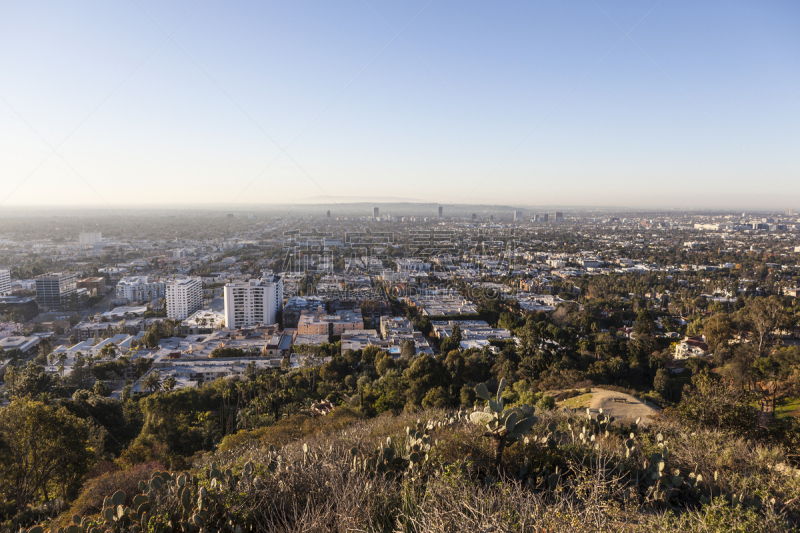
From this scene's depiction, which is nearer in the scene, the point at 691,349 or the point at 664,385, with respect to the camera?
the point at 664,385

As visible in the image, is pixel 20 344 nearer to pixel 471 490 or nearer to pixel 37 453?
pixel 37 453

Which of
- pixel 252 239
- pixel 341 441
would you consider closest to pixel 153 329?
pixel 341 441

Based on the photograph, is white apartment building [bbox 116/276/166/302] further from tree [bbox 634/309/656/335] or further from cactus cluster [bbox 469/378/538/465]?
cactus cluster [bbox 469/378/538/465]

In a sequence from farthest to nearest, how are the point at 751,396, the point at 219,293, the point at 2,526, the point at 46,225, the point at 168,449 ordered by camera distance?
1. the point at 46,225
2. the point at 219,293
3. the point at 168,449
4. the point at 751,396
5. the point at 2,526

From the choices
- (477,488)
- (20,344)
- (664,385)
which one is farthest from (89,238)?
(477,488)

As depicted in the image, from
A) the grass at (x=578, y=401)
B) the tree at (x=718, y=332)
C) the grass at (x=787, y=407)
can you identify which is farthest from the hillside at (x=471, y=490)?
the tree at (x=718, y=332)

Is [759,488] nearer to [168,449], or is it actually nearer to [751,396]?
[751,396]

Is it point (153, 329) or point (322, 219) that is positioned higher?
point (322, 219)
